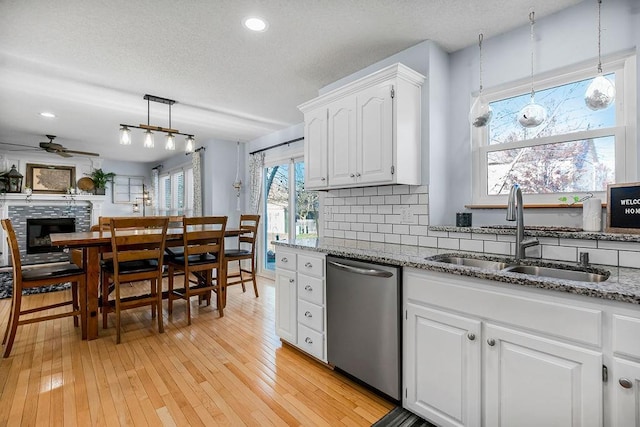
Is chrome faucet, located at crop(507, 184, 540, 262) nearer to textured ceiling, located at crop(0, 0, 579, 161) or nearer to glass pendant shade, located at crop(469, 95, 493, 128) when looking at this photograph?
glass pendant shade, located at crop(469, 95, 493, 128)

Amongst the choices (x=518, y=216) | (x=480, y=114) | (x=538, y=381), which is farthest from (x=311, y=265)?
(x=480, y=114)

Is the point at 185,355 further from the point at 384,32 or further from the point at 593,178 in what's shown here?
the point at 593,178

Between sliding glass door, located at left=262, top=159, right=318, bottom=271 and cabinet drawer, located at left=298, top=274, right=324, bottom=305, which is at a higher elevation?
sliding glass door, located at left=262, top=159, right=318, bottom=271

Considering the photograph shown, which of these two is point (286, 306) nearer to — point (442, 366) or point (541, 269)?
point (442, 366)

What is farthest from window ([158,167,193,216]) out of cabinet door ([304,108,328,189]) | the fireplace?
cabinet door ([304,108,328,189])

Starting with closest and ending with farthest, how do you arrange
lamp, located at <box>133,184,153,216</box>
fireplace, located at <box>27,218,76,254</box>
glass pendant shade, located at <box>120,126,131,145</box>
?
glass pendant shade, located at <box>120,126,131,145</box> → fireplace, located at <box>27,218,76,254</box> → lamp, located at <box>133,184,153,216</box>

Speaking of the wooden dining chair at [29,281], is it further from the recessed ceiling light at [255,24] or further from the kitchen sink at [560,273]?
the kitchen sink at [560,273]

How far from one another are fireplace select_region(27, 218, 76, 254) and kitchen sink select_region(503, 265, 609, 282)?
810 cm

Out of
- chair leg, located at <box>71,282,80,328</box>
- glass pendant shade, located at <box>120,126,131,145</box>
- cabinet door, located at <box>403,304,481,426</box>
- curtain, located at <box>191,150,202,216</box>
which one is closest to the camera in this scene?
cabinet door, located at <box>403,304,481,426</box>

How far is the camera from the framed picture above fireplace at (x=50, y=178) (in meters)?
6.67

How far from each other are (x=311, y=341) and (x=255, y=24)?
2.30m

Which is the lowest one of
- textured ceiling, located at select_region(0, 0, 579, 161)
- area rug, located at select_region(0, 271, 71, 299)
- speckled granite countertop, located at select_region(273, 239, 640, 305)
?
area rug, located at select_region(0, 271, 71, 299)

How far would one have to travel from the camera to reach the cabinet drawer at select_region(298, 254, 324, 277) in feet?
7.49

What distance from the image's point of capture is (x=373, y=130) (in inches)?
93.5
